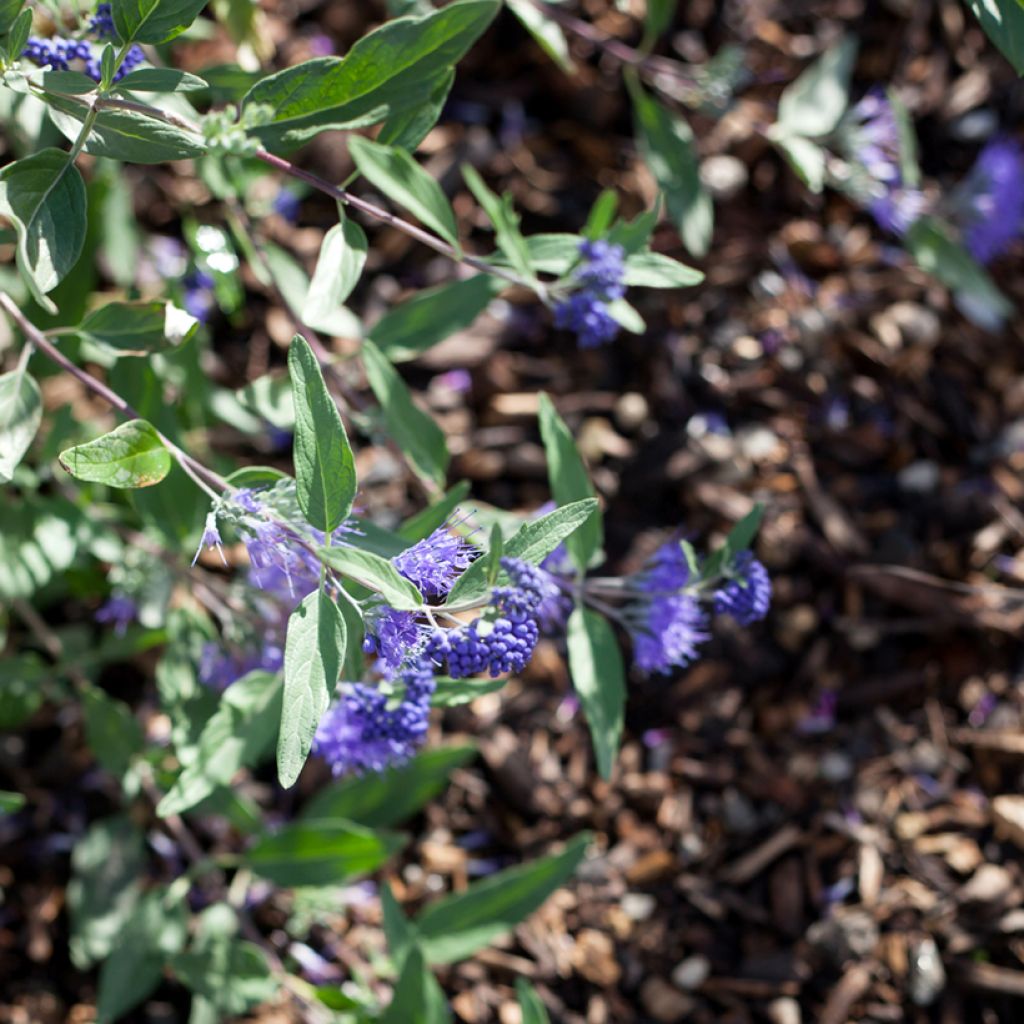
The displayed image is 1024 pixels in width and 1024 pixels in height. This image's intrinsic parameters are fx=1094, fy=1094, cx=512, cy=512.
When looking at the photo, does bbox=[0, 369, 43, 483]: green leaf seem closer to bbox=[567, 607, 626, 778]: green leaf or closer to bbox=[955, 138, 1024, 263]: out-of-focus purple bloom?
bbox=[567, 607, 626, 778]: green leaf

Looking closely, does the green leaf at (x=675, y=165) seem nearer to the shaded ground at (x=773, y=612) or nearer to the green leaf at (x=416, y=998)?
the shaded ground at (x=773, y=612)

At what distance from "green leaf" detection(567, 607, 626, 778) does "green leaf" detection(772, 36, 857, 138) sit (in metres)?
1.48

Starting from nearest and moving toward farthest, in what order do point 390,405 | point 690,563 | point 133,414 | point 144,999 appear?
point 133,414
point 690,563
point 390,405
point 144,999

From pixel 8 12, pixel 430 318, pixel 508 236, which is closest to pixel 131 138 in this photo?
pixel 8 12

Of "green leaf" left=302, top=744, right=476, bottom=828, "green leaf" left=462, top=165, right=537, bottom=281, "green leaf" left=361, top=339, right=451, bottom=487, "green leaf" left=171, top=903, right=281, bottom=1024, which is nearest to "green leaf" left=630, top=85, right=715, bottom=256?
"green leaf" left=462, top=165, right=537, bottom=281

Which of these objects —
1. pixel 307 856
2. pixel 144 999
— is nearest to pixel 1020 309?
pixel 307 856

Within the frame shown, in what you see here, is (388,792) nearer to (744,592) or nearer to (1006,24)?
(744,592)

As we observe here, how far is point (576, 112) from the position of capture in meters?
2.97

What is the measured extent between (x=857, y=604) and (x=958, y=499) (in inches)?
15.1

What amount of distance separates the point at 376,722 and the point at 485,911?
678 millimetres

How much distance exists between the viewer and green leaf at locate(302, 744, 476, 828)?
2.31 m

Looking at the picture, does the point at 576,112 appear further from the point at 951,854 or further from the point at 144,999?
the point at 144,999

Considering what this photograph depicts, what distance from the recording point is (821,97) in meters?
2.75

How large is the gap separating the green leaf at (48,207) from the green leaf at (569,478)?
2.47 feet
